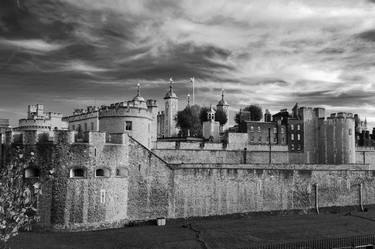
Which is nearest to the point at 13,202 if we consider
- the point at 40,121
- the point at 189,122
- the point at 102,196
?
the point at 102,196

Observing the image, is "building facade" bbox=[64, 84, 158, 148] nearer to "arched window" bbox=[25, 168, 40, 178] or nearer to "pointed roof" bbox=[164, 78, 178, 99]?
"arched window" bbox=[25, 168, 40, 178]

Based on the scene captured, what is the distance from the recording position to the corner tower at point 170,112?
113688mm

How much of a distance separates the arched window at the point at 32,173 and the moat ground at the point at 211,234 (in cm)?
441

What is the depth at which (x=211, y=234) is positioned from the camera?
1399 inches

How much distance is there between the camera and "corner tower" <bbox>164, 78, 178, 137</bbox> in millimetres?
113688

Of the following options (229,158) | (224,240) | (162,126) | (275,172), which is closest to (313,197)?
(275,172)

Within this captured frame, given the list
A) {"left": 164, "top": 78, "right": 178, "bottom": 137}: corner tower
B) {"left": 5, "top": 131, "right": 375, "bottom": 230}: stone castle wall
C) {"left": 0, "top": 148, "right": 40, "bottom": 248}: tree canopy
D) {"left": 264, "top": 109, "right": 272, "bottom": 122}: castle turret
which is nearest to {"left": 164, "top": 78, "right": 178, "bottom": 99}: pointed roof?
{"left": 164, "top": 78, "right": 178, "bottom": 137}: corner tower

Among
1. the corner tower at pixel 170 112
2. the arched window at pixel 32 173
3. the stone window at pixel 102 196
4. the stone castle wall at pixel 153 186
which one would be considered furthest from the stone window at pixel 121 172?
the corner tower at pixel 170 112

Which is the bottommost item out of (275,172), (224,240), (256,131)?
(224,240)

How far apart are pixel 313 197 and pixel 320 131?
98.7ft

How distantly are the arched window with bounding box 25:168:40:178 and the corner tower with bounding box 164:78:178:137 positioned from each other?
76660mm

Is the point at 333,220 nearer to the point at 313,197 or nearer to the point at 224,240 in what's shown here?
the point at 313,197

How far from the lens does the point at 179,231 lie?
120 feet

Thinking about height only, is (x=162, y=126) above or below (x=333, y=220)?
above
